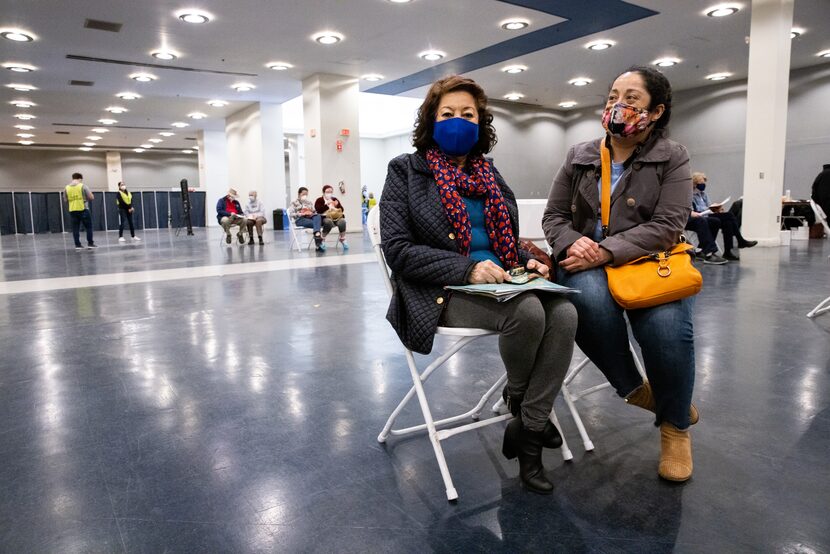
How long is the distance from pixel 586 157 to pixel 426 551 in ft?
4.69

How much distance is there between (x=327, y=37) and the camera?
36.9ft

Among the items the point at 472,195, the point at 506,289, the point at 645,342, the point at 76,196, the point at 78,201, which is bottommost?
the point at 645,342

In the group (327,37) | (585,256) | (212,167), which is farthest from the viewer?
(212,167)

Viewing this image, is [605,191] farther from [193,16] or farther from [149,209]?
[149,209]

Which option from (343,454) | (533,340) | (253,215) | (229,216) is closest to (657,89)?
(533,340)

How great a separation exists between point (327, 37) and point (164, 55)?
12.3 feet

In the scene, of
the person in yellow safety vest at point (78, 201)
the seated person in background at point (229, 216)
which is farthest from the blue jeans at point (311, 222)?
the person in yellow safety vest at point (78, 201)

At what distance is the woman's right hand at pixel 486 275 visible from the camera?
1.84 m

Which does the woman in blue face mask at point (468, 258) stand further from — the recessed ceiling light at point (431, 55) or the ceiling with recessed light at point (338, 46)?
the recessed ceiling light at point (431, 55)

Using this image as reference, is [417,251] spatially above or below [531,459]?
above

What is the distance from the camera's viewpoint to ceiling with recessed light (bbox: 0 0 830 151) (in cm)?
970

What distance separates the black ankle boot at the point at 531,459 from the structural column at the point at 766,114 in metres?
9.79

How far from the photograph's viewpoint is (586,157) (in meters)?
2.10

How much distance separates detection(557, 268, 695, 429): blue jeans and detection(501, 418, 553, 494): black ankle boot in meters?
0.37
